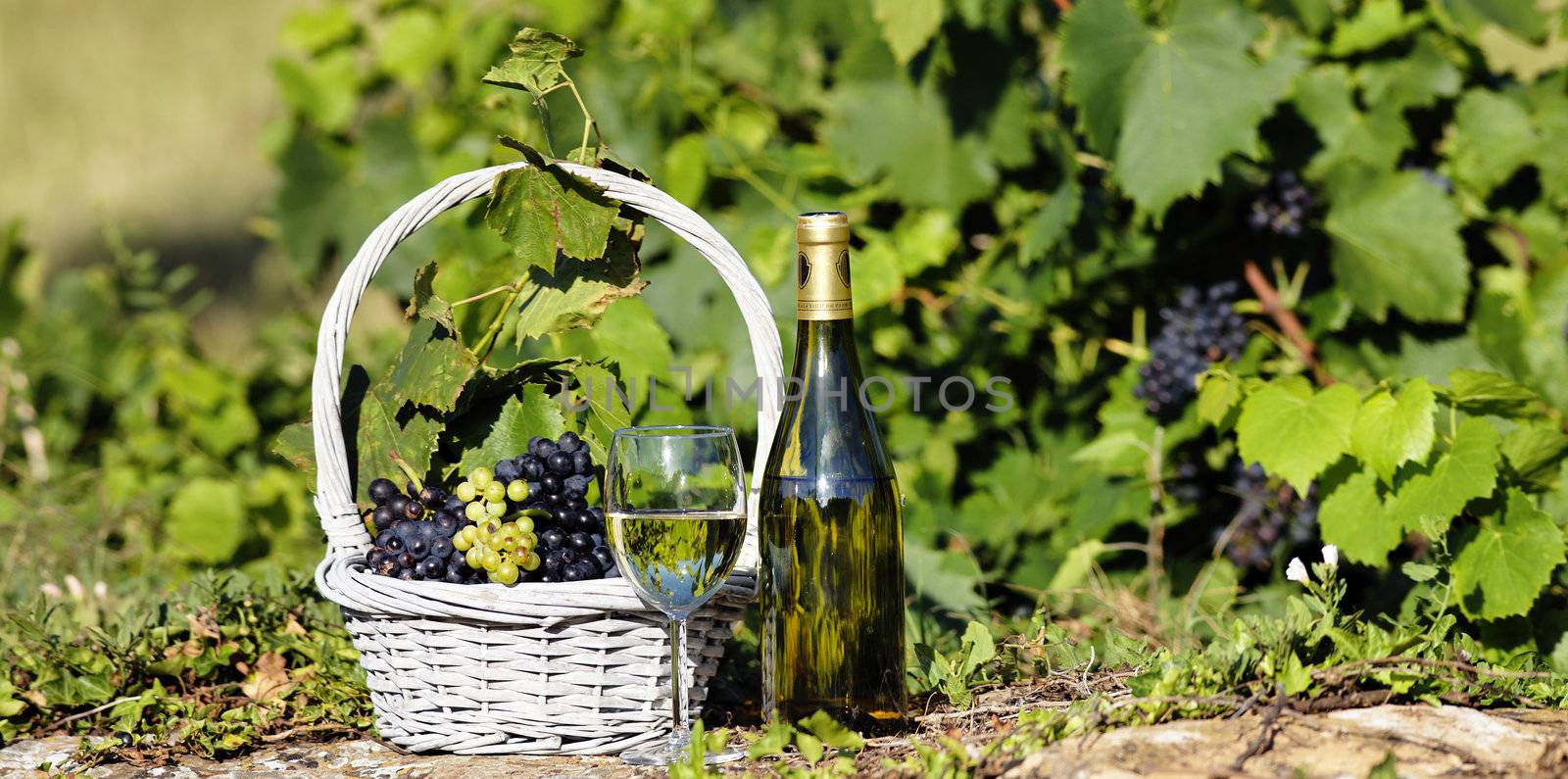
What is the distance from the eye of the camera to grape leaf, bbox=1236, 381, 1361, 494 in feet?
7.06

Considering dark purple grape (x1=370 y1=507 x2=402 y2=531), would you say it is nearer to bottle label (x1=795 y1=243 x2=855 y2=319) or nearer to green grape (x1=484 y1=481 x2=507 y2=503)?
green grape (x1=484 y1=481 x2=507 y2=503)

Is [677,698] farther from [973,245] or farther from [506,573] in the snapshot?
[973,245]

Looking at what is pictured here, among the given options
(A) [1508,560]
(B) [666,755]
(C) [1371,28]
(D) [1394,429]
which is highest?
(C) [1371,28]

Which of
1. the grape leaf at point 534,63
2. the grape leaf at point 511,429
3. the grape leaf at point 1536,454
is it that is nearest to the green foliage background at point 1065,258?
the grape leaf at point 1536,454

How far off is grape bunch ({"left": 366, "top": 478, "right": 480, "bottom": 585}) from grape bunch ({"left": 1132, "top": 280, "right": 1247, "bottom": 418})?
1.80m

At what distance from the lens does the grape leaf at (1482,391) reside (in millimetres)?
2174

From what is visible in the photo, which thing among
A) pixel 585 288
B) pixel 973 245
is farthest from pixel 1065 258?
pixel 585 288

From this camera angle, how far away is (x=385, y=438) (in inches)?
73.6

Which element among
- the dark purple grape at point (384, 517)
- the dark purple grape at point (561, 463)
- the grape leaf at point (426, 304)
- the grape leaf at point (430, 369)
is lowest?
the dark purple grape at point (384, 517)

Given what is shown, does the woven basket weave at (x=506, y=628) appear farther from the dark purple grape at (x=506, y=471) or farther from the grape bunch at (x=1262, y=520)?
the grape bunch at (x=1262, y=520)

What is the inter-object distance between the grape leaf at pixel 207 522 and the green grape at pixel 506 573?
2.09 m

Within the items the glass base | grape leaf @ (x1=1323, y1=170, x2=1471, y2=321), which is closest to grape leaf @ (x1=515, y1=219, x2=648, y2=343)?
the glass base

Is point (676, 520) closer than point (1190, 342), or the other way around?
point (676, 520)

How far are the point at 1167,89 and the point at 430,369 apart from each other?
166 centimetres
